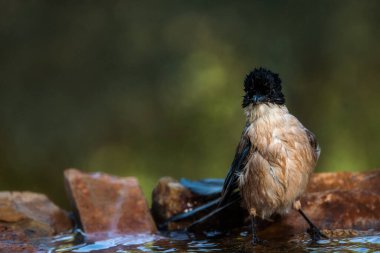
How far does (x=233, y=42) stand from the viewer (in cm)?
1033

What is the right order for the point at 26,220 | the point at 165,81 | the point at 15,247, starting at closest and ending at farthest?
the point at 15,247 < the point at 26,220 < the point at 165,81

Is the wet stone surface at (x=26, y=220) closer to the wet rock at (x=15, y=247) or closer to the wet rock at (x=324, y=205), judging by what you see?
the wet rock at (x=15, y=247)

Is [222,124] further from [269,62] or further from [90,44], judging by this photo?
[90,44]

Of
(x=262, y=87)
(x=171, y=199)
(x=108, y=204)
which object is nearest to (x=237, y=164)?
(x=262, y=87)

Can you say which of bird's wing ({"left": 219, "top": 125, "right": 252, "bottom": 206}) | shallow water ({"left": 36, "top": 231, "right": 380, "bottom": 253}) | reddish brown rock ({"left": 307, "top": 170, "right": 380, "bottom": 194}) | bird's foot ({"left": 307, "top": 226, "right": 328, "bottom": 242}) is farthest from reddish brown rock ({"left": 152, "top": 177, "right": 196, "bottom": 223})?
bird's foot ({"left": 307, "top": 226, "right": 328, "bottom": 242})

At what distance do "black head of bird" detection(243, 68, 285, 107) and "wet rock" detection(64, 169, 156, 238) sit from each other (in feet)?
4.27

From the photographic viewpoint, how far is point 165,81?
33.0 ft

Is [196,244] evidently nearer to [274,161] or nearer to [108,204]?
[274,161]

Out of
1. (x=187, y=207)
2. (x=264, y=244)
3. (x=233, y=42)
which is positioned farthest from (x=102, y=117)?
(x=264, y=244)

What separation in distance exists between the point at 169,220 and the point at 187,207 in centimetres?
18

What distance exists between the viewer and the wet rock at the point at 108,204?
533cm

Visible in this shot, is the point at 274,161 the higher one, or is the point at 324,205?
the point at 274,161

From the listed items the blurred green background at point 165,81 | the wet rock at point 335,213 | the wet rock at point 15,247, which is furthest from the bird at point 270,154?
the blurred green background at point 165,81

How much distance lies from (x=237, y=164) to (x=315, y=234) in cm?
71
